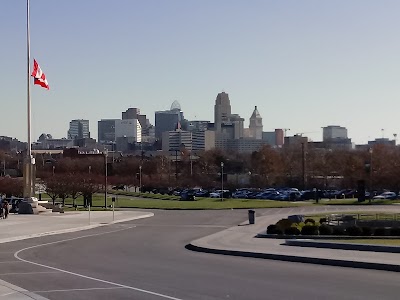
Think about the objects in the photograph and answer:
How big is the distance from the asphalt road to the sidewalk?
1.98 feet

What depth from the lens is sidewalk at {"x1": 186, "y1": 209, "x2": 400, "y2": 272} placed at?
22.8 m

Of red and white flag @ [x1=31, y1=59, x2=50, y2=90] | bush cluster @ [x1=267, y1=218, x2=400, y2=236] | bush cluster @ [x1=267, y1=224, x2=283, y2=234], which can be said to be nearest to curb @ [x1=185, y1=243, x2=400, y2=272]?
bush cluster @ [x1=267, y1=224, x2=283, y2=234]

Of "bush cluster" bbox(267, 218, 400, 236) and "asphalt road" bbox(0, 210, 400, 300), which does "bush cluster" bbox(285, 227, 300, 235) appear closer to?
"bush cluster" bbox(267, 218, 400, 236)

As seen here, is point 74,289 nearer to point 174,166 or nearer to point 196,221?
point 196,221

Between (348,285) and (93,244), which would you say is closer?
(348,285)

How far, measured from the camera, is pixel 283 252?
2744 centimetres

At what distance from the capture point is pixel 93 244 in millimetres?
34969

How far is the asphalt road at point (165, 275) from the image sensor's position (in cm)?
1683

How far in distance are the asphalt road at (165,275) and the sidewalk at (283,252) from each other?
0.60 m

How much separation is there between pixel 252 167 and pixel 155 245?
93.4 m

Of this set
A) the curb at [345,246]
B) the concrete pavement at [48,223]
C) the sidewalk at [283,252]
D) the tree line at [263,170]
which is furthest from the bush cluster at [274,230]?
the tree line at [263,170]

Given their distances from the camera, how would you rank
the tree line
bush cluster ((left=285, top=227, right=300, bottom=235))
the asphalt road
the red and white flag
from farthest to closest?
1. the tree line
2. the red and white flag
3. bush cluster ((left=285, top=227, right=300, bottom=235))
4. the asphalt road

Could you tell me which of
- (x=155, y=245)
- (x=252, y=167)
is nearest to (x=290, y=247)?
(x=155, y=245)

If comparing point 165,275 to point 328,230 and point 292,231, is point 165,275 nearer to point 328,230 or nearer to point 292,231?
point 292,231
